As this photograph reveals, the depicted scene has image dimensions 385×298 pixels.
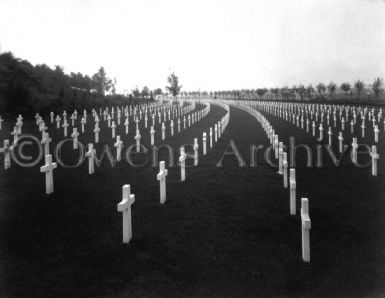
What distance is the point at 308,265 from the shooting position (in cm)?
638

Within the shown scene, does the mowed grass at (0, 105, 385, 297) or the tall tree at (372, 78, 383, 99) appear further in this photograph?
the tall tree at (372, 78, 383, 99)

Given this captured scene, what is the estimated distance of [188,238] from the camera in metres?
7.41

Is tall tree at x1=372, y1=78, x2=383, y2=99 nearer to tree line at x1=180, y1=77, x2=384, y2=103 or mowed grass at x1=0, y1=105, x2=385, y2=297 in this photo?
tree line at x1=180, y1=77, x2=384, y2=103

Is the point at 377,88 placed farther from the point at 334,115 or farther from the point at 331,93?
the point at 334,115

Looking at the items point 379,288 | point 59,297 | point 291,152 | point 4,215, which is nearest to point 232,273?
point 379,288

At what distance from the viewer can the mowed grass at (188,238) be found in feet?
18.6

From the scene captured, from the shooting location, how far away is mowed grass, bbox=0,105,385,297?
223 inches

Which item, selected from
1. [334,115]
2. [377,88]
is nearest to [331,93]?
[377,88]

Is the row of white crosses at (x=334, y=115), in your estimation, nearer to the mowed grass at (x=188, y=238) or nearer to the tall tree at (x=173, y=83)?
the mowed grass at (x=188, y=238)

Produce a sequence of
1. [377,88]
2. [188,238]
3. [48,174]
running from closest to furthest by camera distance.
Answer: [188,238]
[48,174]
[377,88]

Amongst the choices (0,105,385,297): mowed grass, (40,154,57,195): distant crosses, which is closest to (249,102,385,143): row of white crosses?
(0,105,385,297): mowed grass

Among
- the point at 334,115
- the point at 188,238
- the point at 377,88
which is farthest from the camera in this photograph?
the point at 377,88

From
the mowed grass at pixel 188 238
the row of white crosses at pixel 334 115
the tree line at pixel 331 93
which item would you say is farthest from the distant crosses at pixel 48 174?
the tree line at pixel 331 93

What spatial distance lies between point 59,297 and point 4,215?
3846 millimetres
